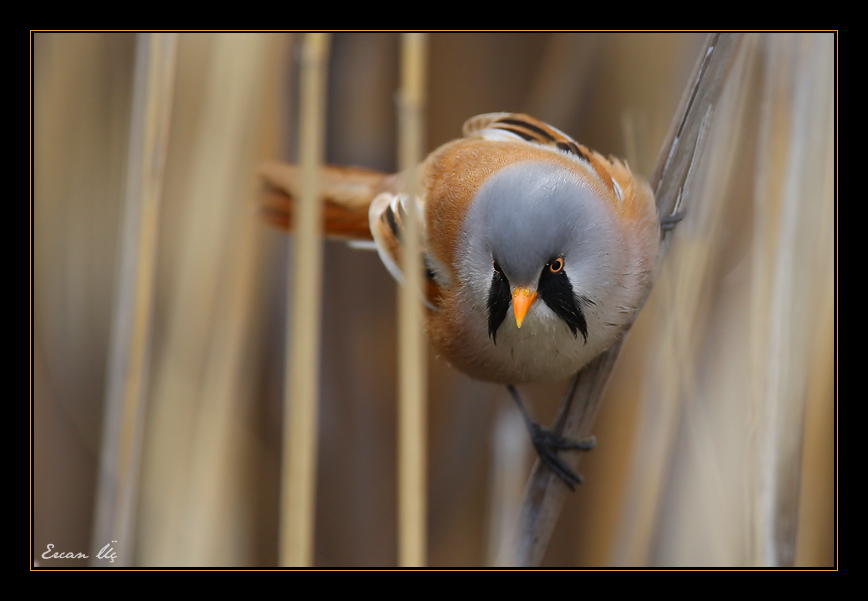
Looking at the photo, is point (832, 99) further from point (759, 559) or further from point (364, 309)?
point (364, 309)

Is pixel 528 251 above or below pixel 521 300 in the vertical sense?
above

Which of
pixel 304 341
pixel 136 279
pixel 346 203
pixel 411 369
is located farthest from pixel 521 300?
pixel 346 203

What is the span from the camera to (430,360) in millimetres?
2418

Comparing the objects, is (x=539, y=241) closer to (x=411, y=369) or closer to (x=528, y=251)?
(x=528, y=251)

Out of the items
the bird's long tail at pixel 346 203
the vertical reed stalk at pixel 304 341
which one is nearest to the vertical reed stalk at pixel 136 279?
the vertical reed stalk at pixel 304 341

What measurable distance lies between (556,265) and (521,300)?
0.42ft

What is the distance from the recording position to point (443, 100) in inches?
94.0

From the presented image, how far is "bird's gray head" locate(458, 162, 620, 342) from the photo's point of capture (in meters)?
1.49

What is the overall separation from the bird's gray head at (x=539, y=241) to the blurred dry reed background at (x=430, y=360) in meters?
0.20

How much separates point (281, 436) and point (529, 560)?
110 cm

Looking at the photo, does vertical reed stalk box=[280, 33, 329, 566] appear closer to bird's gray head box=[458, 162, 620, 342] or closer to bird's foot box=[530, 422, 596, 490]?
bird's gray head box=[458, 162, 620, 342]

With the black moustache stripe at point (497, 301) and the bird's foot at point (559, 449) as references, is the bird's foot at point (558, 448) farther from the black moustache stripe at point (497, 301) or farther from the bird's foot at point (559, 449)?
the black moustache stripe at point (497, 301)

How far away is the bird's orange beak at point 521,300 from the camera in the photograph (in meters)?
1.45
